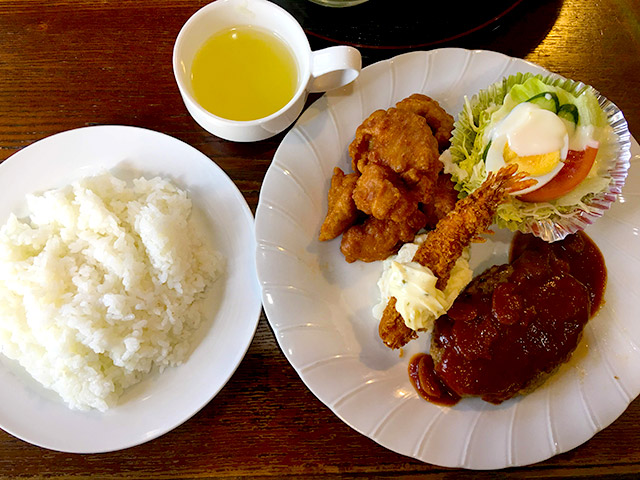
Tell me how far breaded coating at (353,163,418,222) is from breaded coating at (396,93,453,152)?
0.28 m

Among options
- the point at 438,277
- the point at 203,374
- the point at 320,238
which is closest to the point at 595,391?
the point at 438,277

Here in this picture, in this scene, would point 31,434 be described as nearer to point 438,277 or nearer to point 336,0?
→ point 438,277

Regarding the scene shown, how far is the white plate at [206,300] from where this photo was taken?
1864 millimetres

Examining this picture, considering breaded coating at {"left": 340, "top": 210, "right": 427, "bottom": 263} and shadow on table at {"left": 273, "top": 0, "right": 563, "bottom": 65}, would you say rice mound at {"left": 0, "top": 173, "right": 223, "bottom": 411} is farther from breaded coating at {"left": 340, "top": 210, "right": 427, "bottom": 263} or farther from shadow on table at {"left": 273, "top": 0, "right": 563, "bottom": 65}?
shadow on table at {"left": 273, "top": 0, "right": 563, "bottom": 65}

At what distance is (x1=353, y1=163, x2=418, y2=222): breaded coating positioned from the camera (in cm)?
191

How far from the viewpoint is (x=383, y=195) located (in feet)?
6.26

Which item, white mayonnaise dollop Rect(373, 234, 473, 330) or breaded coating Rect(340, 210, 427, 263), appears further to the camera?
breaded coating Rect(340, 210, 427, 263)

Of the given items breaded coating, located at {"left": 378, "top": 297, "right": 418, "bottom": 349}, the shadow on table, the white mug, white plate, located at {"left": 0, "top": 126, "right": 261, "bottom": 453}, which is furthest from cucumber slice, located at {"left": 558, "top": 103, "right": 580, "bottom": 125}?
white plate, located at {"left": 0, "top": 126, "right": 261, "bottom": 453}

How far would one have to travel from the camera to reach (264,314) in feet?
6.94

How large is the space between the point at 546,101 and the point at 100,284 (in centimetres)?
189

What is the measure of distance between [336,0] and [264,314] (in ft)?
4.57

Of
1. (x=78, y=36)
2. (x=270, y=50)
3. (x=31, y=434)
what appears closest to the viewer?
(x=31, y=434)

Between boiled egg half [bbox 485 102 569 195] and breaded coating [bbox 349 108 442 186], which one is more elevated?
boiled egg half [bbox 485 102 569 195]

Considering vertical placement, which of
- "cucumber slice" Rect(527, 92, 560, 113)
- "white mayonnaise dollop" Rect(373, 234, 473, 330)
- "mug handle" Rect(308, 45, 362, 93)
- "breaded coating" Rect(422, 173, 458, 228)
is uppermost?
"cucumber slice" Rect(527, 92, 560, 113)
